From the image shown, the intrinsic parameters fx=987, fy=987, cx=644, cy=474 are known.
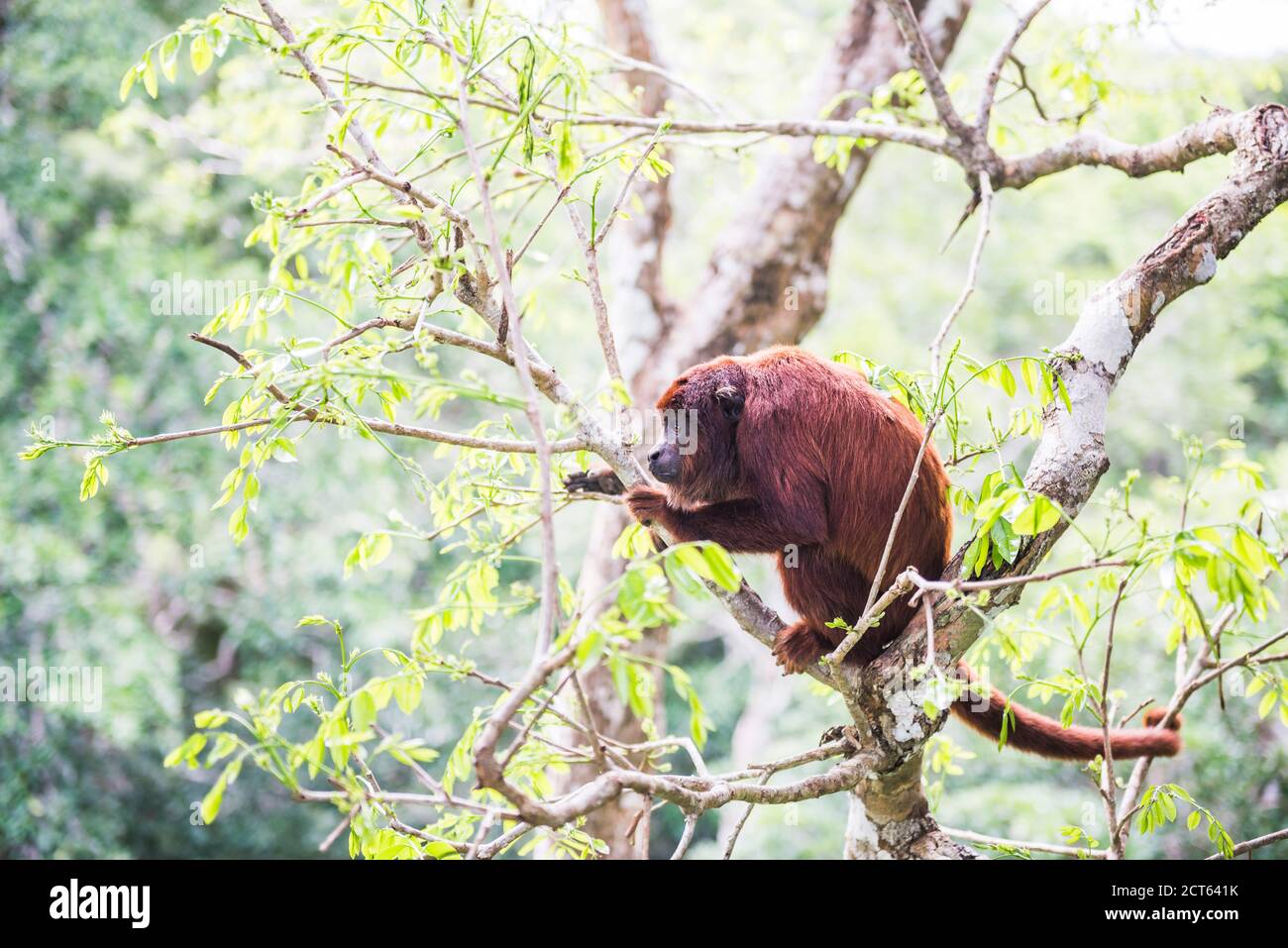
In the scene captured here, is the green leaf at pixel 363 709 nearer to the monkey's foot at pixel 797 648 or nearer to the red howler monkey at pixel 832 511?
the red howler monkey at pixel 832 511

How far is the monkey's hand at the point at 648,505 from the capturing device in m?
2.51

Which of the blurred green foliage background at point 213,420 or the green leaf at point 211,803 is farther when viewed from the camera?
the blurred green foliage background at point 213,420

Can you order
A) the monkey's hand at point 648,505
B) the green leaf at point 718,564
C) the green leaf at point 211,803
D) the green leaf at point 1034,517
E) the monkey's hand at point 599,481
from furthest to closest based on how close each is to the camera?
the monkey's hand at point 599,481, the monkey's hand at point 648,505, the green leaf at point 1034,517, the green leaf at point 718,564, the green leaf at point 211,803

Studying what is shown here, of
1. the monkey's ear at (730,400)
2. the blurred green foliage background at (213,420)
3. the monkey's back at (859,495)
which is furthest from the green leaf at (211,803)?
the blurred green foliage background at (213,420)

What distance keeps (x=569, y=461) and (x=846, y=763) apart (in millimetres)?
→ 1063

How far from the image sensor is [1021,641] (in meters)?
2.71

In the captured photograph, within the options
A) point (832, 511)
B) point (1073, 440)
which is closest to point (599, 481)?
point (832, 511)

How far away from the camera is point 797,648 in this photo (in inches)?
104

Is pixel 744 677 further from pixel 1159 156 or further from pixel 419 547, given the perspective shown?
pixel 1159 156

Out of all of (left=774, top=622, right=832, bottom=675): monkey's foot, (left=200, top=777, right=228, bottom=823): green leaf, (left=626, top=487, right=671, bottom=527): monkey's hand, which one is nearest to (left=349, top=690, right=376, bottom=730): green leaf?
(left=200, top=777, right=228, bottom=823): green leaf

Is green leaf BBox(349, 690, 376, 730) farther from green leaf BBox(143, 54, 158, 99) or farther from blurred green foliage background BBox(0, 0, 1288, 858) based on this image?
blurred green foliage background BBox(0, 0, 1288, 858)

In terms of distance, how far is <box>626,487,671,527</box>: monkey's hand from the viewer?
8.23ft
